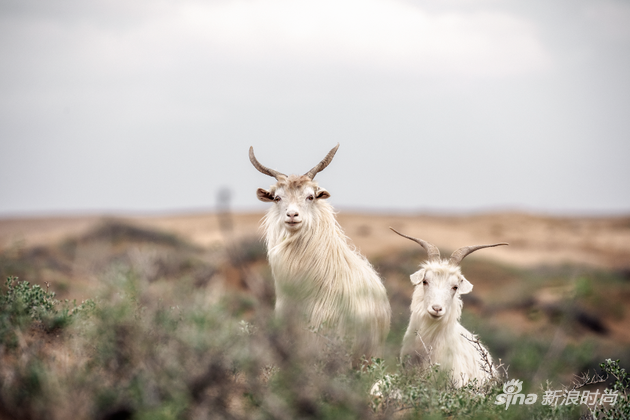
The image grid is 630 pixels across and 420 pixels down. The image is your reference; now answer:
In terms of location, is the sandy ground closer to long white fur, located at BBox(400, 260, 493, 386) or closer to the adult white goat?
the adult white goat

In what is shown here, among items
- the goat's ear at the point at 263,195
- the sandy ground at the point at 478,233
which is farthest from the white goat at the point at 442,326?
the sandy ground at the point at 478,233

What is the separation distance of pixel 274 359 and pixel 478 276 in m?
21.4

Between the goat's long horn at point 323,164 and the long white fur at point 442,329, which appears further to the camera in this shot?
the goat's long horn at point 323,164

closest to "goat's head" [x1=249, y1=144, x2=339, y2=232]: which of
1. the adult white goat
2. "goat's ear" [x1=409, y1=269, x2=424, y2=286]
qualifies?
the adult white goat

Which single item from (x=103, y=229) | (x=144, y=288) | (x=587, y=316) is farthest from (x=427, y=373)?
(x=103, y=229)

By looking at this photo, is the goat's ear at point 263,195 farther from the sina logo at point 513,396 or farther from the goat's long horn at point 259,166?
the sina logo at point 513,396

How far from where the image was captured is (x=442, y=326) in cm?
674

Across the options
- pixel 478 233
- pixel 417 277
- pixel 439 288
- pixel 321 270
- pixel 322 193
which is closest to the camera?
pixel 439 288

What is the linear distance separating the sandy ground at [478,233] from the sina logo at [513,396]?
1808cm

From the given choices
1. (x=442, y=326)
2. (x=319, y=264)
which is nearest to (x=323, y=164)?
(x=319, y=264)

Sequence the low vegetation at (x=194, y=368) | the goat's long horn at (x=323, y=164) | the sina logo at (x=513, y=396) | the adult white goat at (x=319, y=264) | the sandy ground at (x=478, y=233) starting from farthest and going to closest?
the sandy ground at (x=478, y=233) < the goat's long horn at (x=323, y=164) < the adult white goat at (x=319, y=264) < the sina logo at (x=513, y=396) < the low vegetation at (x=194, y=368)

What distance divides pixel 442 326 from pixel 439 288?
0.47 metres

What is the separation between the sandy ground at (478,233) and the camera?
100 ft

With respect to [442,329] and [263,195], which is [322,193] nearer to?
[263,195]
